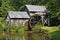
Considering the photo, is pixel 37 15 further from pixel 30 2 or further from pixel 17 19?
pixel 30 2

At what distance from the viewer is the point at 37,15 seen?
5291 centimetres

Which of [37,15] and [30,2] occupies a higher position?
[30,2]

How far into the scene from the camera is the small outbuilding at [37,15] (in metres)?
53.0

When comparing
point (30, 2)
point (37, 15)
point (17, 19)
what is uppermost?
point (30, 2)

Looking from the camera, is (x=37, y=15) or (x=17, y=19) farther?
(x=37, y=15)

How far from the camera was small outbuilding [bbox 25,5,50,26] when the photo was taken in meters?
53.0

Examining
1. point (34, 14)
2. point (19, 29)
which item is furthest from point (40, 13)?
point (19, 29)

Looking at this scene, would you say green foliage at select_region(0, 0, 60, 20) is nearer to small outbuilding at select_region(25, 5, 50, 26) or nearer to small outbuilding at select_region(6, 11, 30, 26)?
small outbuilding at select_region(25, 5, 50, 26)

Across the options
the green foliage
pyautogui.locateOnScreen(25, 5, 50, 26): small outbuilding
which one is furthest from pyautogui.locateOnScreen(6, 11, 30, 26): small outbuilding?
the green foliage

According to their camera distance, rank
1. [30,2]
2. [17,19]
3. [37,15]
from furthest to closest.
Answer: [30,2] < [37,15] < [17,19]

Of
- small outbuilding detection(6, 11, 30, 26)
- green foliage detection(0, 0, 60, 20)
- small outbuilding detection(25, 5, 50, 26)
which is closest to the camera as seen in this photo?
green foliage detection(0, 0, 60, 20)

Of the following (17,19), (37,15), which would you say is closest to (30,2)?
(37,15)

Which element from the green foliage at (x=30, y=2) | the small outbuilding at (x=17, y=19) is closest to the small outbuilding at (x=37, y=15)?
the small outbuilding at (x=17, y=19)

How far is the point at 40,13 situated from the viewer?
5297 centimetres
